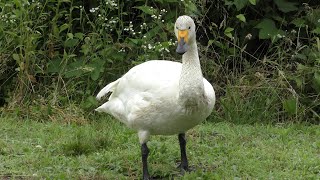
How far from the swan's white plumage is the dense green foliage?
2194 millimetres

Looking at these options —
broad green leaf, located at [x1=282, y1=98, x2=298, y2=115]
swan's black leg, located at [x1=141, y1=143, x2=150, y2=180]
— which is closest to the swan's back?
swan's black leg, located at [x1=141, y1=143, x2=150, y2=180]

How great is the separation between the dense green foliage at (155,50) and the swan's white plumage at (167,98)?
7.20ft

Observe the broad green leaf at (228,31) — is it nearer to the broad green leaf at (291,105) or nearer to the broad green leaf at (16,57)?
the broad green leaf at (291,105)

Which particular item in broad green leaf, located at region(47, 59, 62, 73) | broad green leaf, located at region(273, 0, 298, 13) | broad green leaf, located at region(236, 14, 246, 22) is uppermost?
broad green leaf, located at region(273, 0, 298, 13)

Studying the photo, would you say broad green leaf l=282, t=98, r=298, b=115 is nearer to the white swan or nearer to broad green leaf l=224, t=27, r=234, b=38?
broad green leaf l=224, t=27, r=234, b=38

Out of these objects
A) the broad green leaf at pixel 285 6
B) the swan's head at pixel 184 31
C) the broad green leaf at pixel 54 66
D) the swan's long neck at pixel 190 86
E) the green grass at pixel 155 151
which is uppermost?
the swan's head at pixel 184 31

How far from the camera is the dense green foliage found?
8.19 meters

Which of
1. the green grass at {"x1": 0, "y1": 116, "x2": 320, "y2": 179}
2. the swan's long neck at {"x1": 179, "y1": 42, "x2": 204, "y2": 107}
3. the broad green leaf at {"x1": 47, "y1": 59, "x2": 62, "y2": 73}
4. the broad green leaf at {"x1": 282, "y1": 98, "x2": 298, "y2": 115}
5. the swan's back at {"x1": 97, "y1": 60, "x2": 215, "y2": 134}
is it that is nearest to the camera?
the swan's long neck at {"x1": 179, "y1": 42, "x2": 204, "y2": 107}

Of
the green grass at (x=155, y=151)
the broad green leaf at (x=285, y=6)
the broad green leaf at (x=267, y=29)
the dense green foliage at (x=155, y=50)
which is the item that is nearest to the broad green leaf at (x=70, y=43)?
the dense green foliage at (x=155, y=50)

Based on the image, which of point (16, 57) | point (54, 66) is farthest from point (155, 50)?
point (16, 57)

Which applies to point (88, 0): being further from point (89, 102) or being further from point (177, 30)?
point (177, 30)

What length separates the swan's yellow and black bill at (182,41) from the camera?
548cm

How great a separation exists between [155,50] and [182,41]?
265 centimetres

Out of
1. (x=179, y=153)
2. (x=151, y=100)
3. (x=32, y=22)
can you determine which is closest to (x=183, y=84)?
(x=151, y=100)
